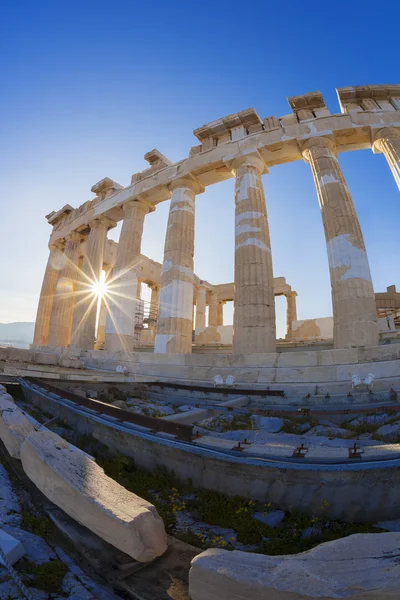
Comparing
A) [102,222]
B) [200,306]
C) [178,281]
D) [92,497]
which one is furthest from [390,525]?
[200,306]

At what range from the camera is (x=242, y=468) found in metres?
2.77

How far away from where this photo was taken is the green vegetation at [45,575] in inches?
65.1

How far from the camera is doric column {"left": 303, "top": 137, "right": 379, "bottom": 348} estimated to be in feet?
35.0

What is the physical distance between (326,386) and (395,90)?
1635cm

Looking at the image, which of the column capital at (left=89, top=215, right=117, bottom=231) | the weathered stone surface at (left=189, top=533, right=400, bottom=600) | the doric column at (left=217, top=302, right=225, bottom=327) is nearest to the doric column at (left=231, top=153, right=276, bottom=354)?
the weathered stone surface at (left=189, top=533, right=400, bottom=600)

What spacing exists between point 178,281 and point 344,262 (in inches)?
287

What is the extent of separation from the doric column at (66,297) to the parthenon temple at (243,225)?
76 millimetres

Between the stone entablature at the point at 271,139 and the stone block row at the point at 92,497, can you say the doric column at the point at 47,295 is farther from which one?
the stone block row at the point at 92,497

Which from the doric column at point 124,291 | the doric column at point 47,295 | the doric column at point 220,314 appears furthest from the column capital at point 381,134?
the doric column at point 220,314

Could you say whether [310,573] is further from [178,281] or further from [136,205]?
[136,205]

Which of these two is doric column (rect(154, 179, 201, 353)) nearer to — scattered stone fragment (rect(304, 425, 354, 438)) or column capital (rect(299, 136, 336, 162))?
column capital (rect(299, 136, 336, 162))

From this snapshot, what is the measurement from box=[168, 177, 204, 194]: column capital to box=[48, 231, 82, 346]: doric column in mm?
10622

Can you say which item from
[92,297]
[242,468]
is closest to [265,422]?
[242,468]

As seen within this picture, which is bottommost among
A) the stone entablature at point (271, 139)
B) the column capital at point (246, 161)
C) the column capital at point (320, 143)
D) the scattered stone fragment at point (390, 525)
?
the scattered stone fragment at point (390, 525)
